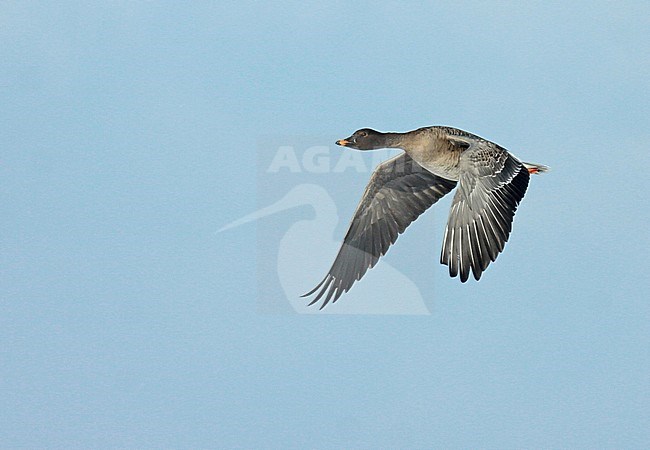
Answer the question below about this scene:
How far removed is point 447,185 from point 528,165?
169 cm

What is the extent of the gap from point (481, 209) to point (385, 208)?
3.90 metres

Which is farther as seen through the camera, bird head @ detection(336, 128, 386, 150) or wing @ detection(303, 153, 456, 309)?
wing @ detection(303, 153, 456, 309)

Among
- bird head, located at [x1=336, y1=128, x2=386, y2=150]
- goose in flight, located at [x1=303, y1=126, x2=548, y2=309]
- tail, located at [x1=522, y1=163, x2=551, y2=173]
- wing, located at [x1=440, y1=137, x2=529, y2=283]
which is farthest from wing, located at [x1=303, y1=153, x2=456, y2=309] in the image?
wing, located at [x1=440, y1=137, x2=529, y2=283]

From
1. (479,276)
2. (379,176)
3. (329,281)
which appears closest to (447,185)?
(379,176)

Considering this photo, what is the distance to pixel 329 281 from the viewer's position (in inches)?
674

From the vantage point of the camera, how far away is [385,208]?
1764 cm

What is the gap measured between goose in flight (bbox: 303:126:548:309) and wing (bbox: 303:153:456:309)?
19 mm

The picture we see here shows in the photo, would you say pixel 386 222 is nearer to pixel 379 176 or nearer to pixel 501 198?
pixel 379 176

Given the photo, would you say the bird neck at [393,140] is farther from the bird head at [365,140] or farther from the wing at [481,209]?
the wing at [481,209]

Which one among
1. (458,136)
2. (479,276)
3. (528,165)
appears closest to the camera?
(479,276)

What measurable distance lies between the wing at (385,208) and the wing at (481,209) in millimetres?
2924

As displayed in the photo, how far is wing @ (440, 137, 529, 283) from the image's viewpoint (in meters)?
13.6

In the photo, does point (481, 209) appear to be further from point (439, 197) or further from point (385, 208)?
point (385, 208)

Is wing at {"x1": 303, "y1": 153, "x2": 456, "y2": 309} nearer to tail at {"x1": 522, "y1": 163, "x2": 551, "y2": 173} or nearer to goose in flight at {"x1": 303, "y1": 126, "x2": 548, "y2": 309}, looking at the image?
goose in flight at {"x1": 303, "y1": 126, "x2": 548, "y2": 309}
